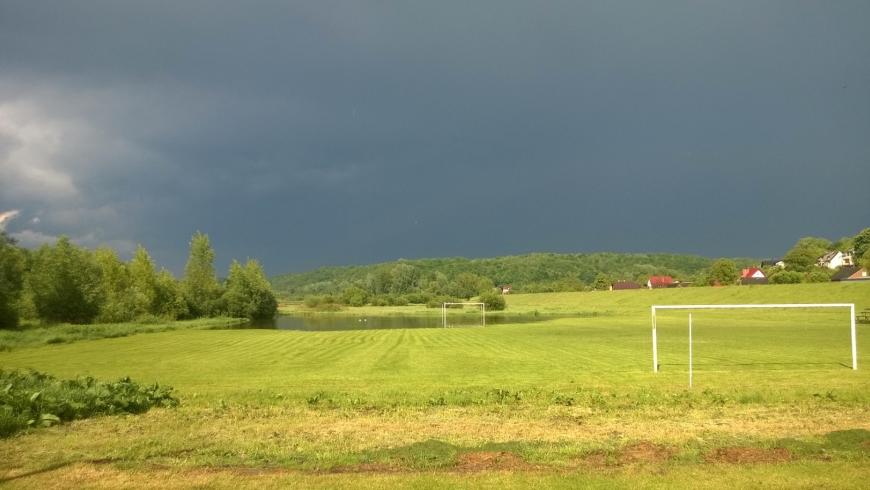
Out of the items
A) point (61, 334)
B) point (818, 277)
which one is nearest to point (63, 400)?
point (61, 334)

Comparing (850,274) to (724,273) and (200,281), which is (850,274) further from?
(200,281)

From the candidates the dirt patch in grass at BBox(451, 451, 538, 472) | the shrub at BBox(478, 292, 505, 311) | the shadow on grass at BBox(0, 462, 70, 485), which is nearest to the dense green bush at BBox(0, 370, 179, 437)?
the shadow on grass at BBox(0, 462, 70, 485)

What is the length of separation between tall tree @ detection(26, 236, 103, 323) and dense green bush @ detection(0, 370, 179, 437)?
6247cm

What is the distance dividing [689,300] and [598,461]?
315 feet

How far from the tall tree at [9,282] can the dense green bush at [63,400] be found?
51.3 meters

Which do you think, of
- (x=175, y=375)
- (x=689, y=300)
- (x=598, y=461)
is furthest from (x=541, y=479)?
(x=689, y=300)

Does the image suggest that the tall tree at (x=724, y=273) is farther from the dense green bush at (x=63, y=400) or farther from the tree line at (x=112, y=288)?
the dense green bush at (x=63, y=400)

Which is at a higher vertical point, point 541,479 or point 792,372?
point 541,479

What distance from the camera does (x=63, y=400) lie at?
1134 cm

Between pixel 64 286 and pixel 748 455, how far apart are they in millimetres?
77339

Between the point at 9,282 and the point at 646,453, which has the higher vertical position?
the point at 9,282

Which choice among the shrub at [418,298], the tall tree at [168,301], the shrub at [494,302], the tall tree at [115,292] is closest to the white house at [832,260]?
the shrub at [494,302]

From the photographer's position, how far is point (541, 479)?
7125 millimetres

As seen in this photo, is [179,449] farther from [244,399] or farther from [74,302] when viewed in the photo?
[74,302]
